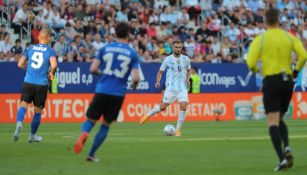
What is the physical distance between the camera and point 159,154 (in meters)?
16.3

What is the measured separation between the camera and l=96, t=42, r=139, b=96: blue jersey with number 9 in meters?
14.6

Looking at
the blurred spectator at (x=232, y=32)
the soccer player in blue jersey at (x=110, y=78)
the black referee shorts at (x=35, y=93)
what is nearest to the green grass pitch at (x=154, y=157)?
the soccer player in blue jersey at (x=110, y=78)

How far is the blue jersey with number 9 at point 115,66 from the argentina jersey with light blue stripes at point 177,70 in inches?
351

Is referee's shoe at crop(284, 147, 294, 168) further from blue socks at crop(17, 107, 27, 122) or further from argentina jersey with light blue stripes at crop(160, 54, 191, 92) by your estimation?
argentina jersey with light blue stripes at crop(160, 54, 191, 92)

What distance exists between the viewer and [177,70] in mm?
23578

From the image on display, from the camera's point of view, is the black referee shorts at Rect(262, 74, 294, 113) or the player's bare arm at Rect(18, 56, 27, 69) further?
the player's bare arm at Rect(18, 56, 27, 69)

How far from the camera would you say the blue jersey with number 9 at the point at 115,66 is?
14562mm

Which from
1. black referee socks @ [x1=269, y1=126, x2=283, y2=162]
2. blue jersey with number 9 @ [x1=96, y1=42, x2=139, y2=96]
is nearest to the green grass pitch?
black referee socks @ [x1=269, y1=126, x2=283, y2=162]

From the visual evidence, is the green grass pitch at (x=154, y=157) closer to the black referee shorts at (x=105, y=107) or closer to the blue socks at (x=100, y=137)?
the blue socks at (x=100, y=137)

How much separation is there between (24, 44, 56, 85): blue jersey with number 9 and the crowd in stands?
14550 mm

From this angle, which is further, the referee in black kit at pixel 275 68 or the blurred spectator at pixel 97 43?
the blurred spectator at pixel 97 43

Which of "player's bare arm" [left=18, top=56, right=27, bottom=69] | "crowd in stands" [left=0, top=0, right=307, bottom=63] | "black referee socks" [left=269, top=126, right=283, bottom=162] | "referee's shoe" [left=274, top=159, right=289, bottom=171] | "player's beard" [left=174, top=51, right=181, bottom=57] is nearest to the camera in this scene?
"referee's shoe" [left=274, top=159, right=289, bottom=171]

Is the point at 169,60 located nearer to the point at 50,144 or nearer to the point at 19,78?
the point at 50,144

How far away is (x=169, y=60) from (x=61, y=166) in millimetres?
10138
